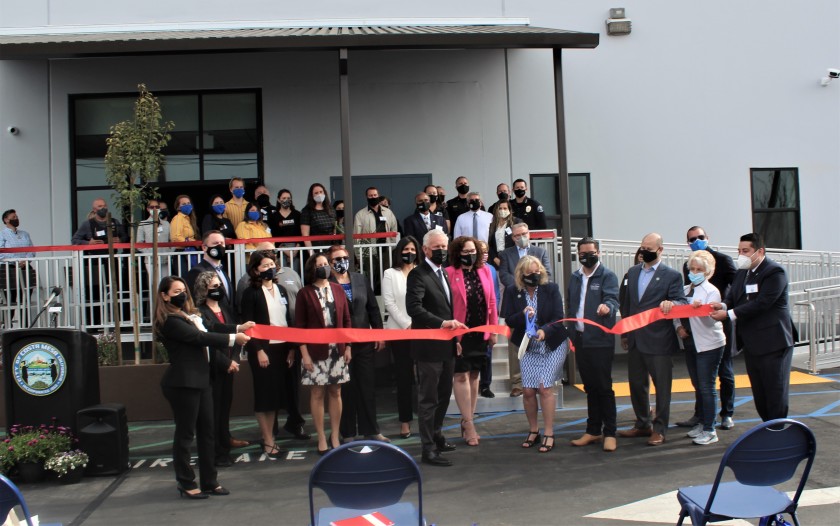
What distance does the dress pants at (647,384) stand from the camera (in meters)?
7.87

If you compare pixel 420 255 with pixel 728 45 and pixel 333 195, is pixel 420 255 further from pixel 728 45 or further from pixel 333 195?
pixel 728 45

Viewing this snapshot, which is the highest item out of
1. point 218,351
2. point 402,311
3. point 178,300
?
point 178,300

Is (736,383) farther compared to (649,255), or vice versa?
(736,383)

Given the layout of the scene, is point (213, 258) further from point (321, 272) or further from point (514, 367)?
point (514, 367)

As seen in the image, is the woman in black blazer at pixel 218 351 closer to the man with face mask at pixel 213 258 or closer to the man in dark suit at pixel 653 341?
the man with face mask at pixel 213 258

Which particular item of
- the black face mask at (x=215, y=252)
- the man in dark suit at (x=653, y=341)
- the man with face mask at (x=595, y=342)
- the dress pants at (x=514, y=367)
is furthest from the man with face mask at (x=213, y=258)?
the man in dark suit at (x=653, y=341)

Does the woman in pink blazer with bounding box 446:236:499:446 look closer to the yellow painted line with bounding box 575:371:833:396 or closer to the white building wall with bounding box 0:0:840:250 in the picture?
the yellow painted line with bounding box 575:371:833:396

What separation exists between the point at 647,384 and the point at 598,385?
23.0 inches

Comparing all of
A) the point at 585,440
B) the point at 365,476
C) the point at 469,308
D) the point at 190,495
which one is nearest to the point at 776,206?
the point at 585,440

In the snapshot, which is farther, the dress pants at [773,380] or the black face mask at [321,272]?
the black face mask at [321,272]

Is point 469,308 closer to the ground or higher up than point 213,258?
closer to the ground

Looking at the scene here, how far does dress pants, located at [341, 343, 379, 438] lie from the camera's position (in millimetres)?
8336

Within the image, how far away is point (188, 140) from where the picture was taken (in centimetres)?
1391

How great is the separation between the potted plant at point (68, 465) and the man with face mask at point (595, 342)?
449 cm
